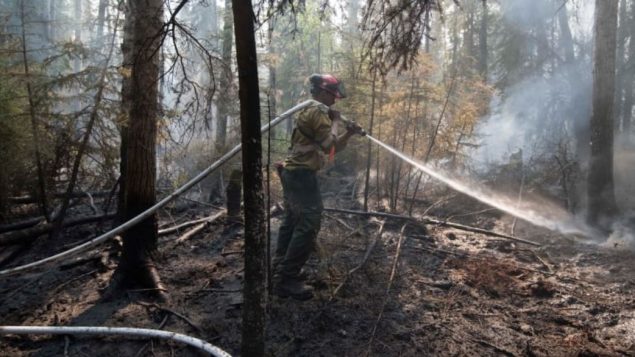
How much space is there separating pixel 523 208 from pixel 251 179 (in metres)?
9.08

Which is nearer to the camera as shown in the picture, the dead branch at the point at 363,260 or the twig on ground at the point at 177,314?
the twig on ground at the point at 177,314

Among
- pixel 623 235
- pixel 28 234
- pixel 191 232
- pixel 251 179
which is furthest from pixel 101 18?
pixel 623 235

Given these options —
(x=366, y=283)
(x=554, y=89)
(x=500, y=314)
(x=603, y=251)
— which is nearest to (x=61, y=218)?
(x=366, y=283)

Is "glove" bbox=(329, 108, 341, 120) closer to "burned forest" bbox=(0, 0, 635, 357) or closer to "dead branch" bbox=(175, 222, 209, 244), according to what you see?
"burned forest" bbox=(0, 0, 635, 357)

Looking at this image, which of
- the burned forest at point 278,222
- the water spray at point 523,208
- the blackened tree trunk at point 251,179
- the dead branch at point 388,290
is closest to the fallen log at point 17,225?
the burned forest at point 278,222

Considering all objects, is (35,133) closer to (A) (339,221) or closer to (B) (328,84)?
(B) (328,84)

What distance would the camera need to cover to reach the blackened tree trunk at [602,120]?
8227mm

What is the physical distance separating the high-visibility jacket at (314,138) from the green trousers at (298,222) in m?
0.12

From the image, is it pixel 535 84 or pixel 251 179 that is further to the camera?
pixel 535 84

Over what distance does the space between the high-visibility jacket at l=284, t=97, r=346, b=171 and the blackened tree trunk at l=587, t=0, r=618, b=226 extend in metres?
6.63

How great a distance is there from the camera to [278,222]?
26.6 feet

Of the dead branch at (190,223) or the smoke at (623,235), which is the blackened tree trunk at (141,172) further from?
the smoke at (623,235)

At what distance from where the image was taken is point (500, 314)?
4703 millimetres

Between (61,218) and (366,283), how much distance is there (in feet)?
16.2
